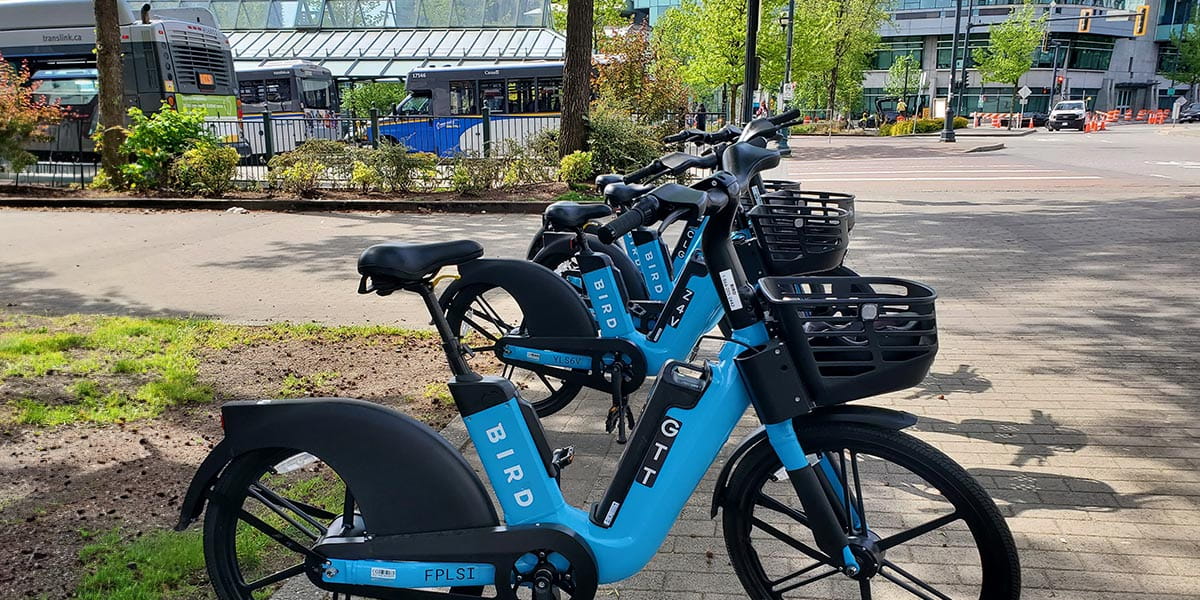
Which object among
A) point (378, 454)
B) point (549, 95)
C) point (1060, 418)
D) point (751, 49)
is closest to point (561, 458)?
point (378, 454)

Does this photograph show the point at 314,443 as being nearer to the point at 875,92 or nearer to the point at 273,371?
the point at 273,371

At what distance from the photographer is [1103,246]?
30.2 ft

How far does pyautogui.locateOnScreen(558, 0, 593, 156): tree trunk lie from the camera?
13.6m

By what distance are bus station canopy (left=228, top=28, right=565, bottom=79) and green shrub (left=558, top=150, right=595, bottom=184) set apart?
15071 millimetres

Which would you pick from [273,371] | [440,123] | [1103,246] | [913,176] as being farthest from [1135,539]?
[440,123]

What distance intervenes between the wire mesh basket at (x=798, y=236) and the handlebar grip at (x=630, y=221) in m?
1.87

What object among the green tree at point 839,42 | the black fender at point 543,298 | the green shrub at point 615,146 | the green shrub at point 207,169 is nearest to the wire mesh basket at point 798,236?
the black fender at point 543,298

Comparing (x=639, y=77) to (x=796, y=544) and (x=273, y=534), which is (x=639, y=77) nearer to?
(x=796, y=544)

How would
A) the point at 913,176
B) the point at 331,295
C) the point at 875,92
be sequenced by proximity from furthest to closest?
the point at 875,92 → the point at 913,176 → the point at 331,295

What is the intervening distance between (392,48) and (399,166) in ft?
64.0

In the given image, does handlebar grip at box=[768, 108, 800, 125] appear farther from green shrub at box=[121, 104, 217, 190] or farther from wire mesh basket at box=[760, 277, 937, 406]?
green shrub at box=[121, 104, 217, 190]

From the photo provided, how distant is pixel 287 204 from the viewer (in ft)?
42.2

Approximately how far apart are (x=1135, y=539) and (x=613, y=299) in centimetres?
241

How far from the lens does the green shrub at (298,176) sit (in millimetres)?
13367
